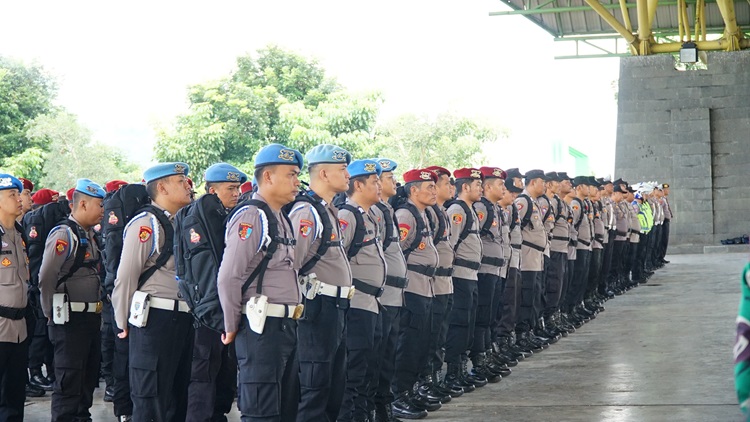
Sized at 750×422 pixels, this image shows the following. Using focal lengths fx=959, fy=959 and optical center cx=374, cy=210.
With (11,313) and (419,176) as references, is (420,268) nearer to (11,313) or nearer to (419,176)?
(419,176)

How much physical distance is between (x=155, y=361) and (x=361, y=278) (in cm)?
148

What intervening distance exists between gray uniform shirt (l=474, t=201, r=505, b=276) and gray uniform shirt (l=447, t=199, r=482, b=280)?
555mm

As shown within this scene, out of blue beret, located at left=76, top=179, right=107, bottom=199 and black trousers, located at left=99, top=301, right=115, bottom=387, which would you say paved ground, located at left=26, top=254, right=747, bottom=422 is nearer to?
black trousers, located at left=99, top=301, right=115, bottom=387

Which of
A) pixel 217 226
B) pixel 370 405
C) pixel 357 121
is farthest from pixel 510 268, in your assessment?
pixel 357 121

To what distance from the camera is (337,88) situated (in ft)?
95.1

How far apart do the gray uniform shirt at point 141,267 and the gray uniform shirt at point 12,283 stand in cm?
88

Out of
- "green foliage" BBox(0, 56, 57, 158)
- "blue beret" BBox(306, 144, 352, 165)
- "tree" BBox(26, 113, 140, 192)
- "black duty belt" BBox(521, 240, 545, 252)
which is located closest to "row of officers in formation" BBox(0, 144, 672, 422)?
"blue beret" BBox(306, 144, 352, 165)

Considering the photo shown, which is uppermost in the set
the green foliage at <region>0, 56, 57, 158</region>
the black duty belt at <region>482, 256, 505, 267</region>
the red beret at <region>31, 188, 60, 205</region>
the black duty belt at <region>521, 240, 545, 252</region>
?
the green foliage at <region>0, 56, 57, 158</region>

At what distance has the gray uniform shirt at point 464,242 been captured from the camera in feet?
26.8

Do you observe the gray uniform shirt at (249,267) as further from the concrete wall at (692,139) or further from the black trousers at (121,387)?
the concrete wall at (692,139)

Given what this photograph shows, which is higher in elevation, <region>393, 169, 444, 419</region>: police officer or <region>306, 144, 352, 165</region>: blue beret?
<region>306, 144, 352, 165</region>: blue beret

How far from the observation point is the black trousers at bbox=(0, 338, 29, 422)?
227 inches

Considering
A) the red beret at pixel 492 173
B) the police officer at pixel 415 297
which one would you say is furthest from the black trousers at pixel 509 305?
the police officer at pixel 415 297

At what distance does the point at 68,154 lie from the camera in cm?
2773
